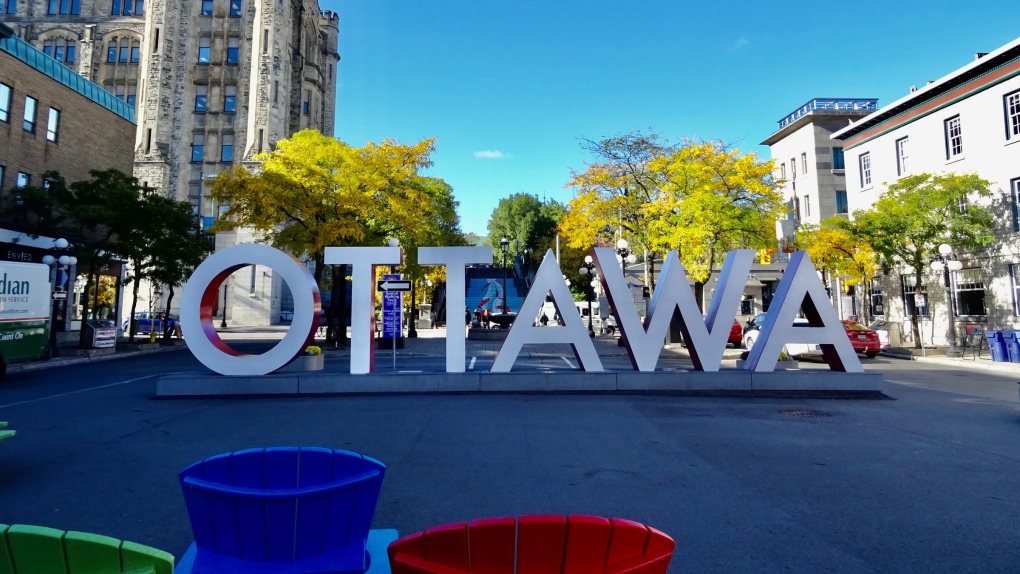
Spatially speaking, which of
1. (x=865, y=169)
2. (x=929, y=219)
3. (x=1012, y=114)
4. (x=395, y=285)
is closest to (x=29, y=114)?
(x=395, y=285)

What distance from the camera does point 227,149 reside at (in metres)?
50.2

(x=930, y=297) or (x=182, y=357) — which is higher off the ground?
(x=930, y=297)

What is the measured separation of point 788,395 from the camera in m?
11.4

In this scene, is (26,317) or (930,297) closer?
(26,317)

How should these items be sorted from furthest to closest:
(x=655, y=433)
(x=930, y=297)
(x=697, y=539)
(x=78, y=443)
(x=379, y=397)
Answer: (x=930, y=297) < (x=379, y=397) < (x=655, y=433) < (x=78, y=443) < (x=697, y=539)

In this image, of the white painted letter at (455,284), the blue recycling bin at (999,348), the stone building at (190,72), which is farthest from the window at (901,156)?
the stone building at (190,72)

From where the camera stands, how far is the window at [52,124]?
2586 cm

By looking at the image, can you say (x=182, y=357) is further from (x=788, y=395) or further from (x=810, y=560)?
(x=810, y=560)

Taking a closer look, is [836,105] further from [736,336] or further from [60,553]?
[60,553]

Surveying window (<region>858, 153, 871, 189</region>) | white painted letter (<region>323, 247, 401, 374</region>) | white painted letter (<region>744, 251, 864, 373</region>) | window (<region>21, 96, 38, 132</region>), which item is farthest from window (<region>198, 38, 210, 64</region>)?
white painted letter (<region>744, 251, 864, 373</region>)

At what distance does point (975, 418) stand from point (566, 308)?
7.36 metres

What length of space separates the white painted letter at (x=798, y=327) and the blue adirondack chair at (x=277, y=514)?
10824 mm

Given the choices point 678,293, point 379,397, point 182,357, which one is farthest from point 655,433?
point 182,357

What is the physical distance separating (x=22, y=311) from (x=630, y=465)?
676 inches
